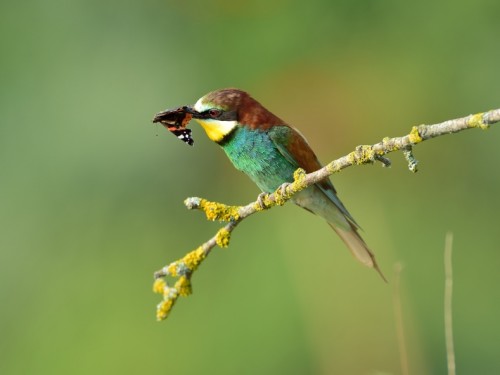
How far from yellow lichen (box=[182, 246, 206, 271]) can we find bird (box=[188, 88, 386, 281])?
605 mm

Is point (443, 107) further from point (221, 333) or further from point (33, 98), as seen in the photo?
point (33, 98)

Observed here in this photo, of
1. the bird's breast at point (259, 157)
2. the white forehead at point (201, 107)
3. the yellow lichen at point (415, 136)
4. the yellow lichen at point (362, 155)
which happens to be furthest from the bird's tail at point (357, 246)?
the yellow lichen at point (415, 136)

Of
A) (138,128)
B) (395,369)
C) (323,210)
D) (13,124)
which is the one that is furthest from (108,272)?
(323,210)

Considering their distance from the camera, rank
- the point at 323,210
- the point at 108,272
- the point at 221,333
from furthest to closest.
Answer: the point at 108,272 → the point at 221,333 → the point at 323,210

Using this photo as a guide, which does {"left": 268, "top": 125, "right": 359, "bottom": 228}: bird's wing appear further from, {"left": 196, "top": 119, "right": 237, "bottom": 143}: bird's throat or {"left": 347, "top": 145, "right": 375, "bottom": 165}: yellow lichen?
{"left": 347, "top": 145, "right": 375, "bottom": 165}: yellow lichen

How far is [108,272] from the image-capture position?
624 cm

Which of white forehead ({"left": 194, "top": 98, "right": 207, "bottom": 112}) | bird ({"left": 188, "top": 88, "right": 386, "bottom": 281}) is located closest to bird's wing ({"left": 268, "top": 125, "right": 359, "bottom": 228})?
bird ({"left": 188, "top": 88, "right": 386, "bottom": 281})

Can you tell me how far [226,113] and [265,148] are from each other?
21 centimetres

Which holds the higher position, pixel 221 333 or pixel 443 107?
pixel 443 107

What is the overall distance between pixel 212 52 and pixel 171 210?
219 cm

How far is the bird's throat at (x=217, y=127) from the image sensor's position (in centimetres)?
287

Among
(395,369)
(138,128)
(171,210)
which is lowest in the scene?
(395,369)

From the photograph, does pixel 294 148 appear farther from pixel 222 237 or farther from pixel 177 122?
pixel 222 237

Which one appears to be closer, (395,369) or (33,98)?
(395,369)
